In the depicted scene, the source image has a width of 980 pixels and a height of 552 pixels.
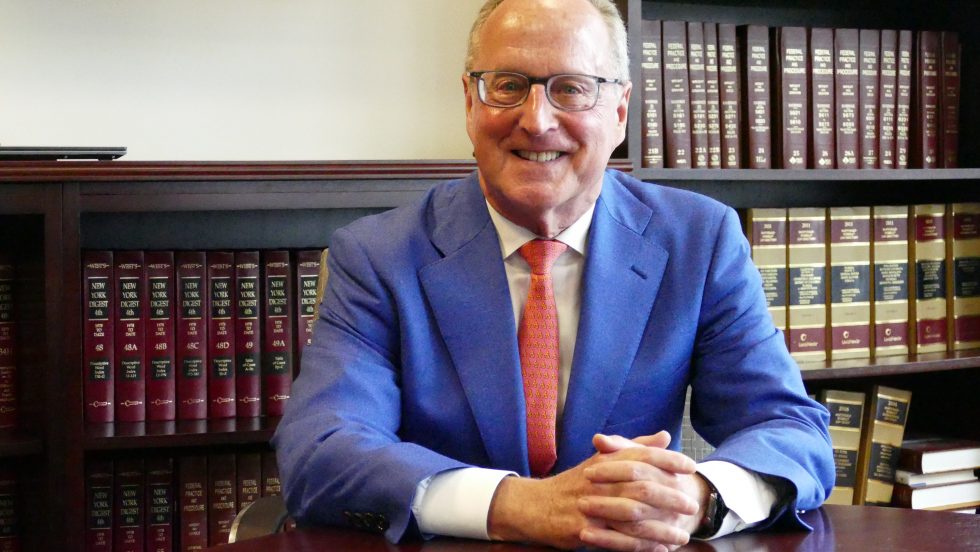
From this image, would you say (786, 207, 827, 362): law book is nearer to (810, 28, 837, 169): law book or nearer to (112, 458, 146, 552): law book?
(810, 28, 837, 169): law book

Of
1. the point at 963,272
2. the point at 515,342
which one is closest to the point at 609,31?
the point at 515,342

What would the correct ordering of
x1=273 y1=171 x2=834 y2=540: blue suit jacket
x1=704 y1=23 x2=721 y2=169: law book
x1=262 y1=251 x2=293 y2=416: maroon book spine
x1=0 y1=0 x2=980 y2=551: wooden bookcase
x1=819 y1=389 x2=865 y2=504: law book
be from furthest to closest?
x1=819 y1=389 x2=865 y2=504: law book
x1=704 y1=23 x2=721 y2=169: law book
x1=262 y1=251 x2=293 y2=416: maroon book spine
x1=0 y1=0 x2=980 y2=551: wooden bookcase
x1=273 y1=171 x2=834 y2=540: blue suit jacket

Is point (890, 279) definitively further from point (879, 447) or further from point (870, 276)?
point (879, 447)

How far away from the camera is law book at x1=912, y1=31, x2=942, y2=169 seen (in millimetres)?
2605

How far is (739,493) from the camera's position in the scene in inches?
49.1

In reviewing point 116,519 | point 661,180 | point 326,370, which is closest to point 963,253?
point 661,180

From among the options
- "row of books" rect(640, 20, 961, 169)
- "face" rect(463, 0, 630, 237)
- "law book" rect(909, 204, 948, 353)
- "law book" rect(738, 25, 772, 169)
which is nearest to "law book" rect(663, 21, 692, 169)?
"row of books" rect(640, 20, 961, 169)

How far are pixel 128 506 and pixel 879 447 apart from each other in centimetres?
174

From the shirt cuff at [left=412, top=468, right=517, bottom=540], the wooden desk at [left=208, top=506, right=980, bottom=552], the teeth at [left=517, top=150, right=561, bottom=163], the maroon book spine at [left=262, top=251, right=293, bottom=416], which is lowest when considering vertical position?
the wooden desk at [left=208, top=506, right=980, bottom=552]

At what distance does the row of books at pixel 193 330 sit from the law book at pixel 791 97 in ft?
3.56

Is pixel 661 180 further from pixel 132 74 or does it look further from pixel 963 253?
pixel 132 74

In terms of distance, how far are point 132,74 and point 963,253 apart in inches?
78.8

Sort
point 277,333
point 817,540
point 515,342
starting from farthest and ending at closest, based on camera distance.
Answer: point 277,333 < point 515,342 < point 817,540

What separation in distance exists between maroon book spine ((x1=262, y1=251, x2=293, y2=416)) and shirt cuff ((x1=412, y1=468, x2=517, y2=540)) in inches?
40.4
